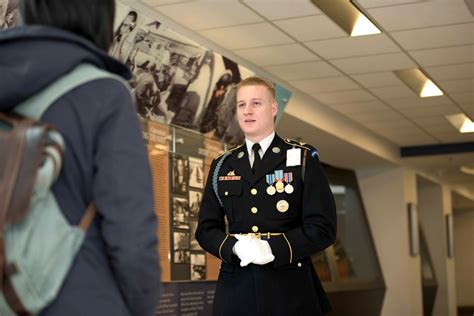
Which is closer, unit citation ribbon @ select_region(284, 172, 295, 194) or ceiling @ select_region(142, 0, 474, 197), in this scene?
unit citation ribbon @ select_region(284, 172, 295, 194)

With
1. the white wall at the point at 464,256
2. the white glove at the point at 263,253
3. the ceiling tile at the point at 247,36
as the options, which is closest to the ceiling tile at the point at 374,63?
the ceiling tile at the point at 247,36

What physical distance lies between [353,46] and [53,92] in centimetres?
617

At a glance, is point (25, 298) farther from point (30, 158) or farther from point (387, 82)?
point (387, 82)

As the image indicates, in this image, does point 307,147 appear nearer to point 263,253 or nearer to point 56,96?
point 263,253

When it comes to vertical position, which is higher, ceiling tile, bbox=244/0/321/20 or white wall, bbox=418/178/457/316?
ceiling tile, bbox=244/0/321/20

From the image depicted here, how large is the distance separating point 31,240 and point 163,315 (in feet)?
15.5

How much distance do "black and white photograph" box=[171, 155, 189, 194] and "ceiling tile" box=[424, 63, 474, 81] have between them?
315 cm

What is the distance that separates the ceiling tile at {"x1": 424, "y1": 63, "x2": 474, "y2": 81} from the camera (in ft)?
28.2

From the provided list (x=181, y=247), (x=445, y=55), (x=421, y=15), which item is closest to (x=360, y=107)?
(x=445, y=55)

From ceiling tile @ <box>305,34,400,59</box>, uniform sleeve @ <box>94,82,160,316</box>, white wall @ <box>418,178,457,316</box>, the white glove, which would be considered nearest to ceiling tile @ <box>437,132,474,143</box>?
white wall @ <box>418,178,457,316</box>

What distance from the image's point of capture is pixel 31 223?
1.65m

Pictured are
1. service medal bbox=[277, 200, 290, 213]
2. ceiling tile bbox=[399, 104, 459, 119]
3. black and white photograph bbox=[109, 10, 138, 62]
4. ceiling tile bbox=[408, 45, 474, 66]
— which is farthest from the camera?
ceiling tile bbox=[399, 104, 459, 119]

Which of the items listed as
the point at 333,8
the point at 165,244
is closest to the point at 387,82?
the point at 333,8

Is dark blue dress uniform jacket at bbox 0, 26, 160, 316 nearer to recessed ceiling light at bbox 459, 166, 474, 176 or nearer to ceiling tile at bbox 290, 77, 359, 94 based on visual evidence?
ceiling tile at bbox 290, 77, 359, 94
